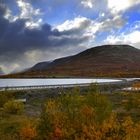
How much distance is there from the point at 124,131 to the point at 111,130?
117 cm

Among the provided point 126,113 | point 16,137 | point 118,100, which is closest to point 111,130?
point 16,137

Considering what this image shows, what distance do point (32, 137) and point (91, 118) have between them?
19.2ft

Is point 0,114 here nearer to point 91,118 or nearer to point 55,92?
point 91,118

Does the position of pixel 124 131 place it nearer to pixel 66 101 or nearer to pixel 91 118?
pixel 91 118

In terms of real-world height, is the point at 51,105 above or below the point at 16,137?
above

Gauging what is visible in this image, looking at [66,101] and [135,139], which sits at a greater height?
[66,101]

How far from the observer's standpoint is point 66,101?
118 feet

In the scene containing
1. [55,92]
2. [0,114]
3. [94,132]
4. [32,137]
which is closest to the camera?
[94,132]

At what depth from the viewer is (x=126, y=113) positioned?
59062 millimetres

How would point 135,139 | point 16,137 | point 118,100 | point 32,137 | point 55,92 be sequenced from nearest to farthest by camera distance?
1. point 135,139
2. point 32,137
3. point 16,137
4. point 118,100
5. point 55,92

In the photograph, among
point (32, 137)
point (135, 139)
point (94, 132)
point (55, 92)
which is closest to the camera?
point (135, 139)

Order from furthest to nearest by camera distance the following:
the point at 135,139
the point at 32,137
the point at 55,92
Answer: the point at 55,92 → the point at 32,137 → the point at 135,139

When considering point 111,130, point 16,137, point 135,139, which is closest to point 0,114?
point 16,137

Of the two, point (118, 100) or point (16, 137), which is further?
A: point (118, 100)
